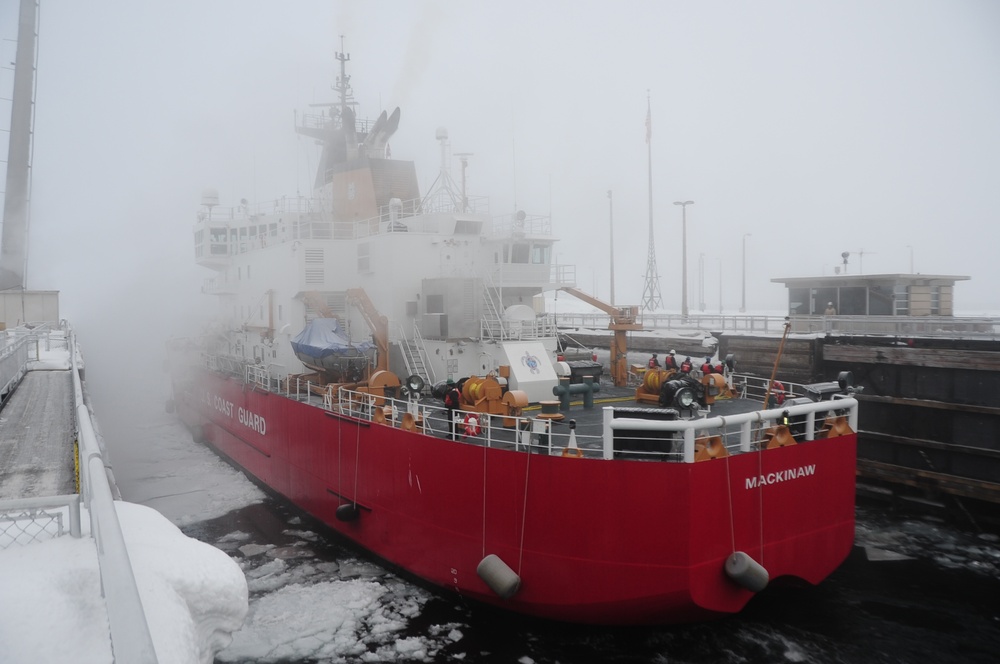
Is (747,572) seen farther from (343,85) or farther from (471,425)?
(343,85)

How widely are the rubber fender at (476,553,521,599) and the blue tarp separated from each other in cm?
676

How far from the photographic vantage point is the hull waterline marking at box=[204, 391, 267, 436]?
18.5 metres

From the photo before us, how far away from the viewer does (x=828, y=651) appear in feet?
33.4

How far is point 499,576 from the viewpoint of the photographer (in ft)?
32.4

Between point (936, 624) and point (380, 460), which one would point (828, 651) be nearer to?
point (936, 624)

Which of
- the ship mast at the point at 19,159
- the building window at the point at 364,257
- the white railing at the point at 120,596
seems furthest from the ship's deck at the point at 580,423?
the ship mast at the point at 19,159

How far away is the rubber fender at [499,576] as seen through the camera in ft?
32.0

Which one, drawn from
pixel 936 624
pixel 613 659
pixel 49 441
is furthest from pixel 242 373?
pixel 936 624

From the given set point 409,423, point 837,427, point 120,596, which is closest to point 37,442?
point 409,423

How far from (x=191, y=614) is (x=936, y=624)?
39.0 ft

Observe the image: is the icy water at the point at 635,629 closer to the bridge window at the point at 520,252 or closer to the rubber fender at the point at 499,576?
the rubber fender at the point at 499,576

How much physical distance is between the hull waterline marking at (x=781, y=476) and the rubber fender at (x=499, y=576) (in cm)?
369

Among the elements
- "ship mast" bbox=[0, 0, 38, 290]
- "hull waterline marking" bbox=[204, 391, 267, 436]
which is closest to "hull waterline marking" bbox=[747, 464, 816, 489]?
"hull waterline marking" bbox=[204, 391, 267, 436]

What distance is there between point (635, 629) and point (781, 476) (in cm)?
326
